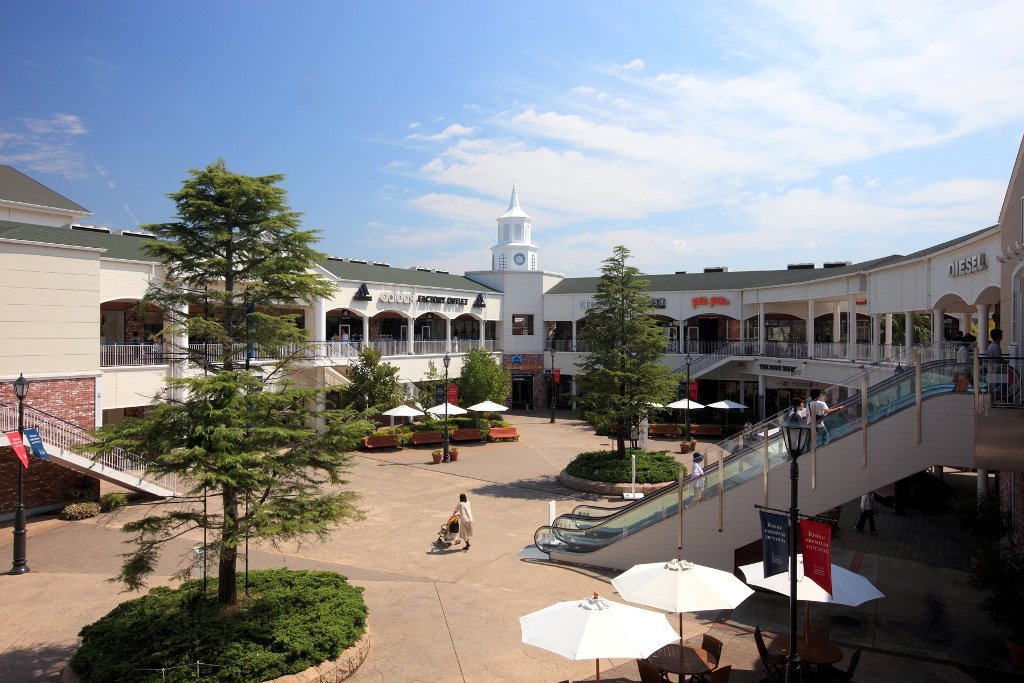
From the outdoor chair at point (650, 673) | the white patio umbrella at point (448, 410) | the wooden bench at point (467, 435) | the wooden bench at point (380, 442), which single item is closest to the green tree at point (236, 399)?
the outdoor chair at point (650, 673)

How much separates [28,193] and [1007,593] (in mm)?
38762

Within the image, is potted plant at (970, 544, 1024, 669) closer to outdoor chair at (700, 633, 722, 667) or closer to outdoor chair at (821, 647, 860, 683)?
outdoor chair at (821, 647, 860, 683)

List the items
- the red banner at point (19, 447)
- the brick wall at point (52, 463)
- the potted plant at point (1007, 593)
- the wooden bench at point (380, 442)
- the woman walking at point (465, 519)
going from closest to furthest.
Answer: the potted plant at point (1007, 593) < the red banner at point (19, 447) < the woman walking at point (465, 519) < the brick wall at point (52, 463) < the wooden bench at point (380, 442)

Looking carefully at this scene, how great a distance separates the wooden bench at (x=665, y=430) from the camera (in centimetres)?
3538

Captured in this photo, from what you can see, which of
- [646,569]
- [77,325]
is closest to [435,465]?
[77,325]

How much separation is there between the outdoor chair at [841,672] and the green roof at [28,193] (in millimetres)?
35259

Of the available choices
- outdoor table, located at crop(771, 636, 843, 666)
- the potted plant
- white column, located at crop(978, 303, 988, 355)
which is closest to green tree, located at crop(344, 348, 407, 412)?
white column, located at crop(978, 303, 988, 355)

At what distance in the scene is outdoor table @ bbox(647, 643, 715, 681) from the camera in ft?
31.0

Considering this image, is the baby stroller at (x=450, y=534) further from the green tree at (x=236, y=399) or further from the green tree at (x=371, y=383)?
the green tree at (x=371, y=383)

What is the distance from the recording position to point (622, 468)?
23938 mm

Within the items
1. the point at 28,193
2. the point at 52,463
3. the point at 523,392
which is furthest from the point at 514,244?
the point at 52,463

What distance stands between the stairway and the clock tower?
42294mm

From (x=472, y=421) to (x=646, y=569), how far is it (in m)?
24.3

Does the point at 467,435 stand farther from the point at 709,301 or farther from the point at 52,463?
the point at 709,301
